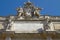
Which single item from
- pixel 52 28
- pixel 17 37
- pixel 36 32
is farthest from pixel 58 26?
pixel 17 37

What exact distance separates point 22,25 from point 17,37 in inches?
44.1

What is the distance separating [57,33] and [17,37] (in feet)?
8.17

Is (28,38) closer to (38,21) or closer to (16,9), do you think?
(38,21)

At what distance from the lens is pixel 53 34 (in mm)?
14484

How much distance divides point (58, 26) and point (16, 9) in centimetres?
316

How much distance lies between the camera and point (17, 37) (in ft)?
47.5

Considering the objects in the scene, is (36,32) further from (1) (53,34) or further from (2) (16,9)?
(2) (16,9)

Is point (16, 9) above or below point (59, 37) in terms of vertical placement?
above

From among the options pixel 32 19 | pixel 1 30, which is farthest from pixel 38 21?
pixel 1 30

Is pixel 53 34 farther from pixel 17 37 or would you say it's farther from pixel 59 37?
pixel 17 37

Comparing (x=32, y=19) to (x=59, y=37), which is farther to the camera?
(x=32, y=19)

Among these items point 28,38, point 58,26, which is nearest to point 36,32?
point 28,38

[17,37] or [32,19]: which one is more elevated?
[32,19]

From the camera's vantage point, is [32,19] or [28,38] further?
[32,19]
